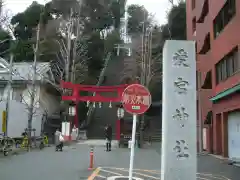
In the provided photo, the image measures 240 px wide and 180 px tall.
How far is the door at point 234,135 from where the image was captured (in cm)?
1725

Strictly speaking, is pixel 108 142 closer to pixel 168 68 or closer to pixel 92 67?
pixel 168 68

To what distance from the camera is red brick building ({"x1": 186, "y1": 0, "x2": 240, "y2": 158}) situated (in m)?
16.7

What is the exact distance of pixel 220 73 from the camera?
66.0 feet

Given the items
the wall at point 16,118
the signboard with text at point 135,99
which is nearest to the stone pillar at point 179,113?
the signboard with text at point 135,99

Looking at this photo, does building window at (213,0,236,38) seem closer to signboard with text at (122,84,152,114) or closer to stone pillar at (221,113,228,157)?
stone pillar at (221,113,228,157)

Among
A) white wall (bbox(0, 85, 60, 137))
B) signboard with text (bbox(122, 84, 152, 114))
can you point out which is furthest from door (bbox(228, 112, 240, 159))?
white wall (bbox(0, 85, 60, 137))

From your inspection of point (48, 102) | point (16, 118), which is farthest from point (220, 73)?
point (48, 102)

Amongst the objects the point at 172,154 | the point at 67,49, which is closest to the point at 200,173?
the point at 172,154

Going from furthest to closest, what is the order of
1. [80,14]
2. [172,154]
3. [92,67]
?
[92,67], [80,14], [172,154]

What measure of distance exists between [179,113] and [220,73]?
1363cm

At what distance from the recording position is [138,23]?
1957 inches

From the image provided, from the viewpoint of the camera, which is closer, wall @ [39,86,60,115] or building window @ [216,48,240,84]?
building window @ [216,48,240,84]

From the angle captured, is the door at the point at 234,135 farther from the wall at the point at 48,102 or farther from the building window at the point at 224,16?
the wall at the point at 48,102

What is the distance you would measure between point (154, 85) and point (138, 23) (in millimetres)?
13695
